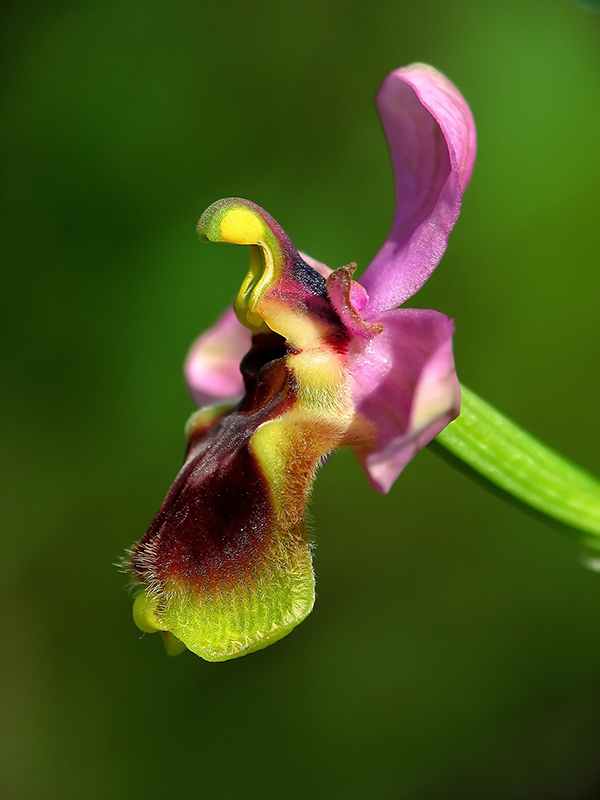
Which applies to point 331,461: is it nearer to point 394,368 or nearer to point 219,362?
point 219,362

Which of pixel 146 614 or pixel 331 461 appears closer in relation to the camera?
pixel 146 614

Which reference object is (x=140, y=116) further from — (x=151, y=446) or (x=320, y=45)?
(x=151, y=446)

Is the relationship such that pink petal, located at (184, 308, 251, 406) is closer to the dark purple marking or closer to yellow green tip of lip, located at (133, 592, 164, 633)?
the dark purple marking

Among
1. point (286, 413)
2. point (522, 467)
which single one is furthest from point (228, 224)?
point (522, 467)

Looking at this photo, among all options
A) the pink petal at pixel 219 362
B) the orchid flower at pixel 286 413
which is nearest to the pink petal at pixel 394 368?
the orchid flower at pixel 286 413

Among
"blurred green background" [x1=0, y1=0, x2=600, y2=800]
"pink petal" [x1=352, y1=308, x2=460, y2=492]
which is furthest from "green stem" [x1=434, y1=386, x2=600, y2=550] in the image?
"blurred green background" [x1=0, y1=0, x2=600, y2=800]

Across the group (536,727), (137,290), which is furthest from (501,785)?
(137,290)

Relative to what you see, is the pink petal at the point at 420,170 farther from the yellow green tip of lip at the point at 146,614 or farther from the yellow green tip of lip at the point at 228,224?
the yellow green tip of lip at the point at 146,614
